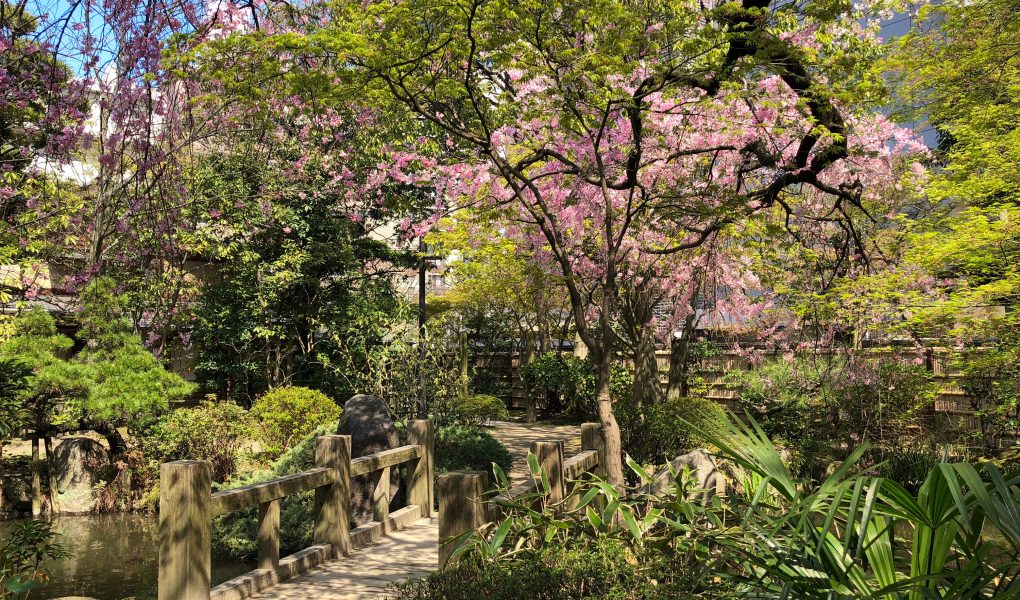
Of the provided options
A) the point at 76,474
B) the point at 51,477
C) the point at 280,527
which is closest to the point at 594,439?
the point at 280,527

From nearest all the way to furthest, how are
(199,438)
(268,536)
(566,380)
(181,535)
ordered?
(181,535) → (268,536) → (199,438) → (566,380)

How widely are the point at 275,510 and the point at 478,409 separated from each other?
8602 millimetres

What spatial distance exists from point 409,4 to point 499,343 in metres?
13.6

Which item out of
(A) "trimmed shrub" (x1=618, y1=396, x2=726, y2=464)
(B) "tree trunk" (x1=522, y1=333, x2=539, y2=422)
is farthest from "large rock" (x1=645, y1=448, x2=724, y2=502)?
(B) "tree trunk" (x1=522, y1=333, x2=539, y2=422)

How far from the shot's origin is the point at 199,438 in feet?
30.6

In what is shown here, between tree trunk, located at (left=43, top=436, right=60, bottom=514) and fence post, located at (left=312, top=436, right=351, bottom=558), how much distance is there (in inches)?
237

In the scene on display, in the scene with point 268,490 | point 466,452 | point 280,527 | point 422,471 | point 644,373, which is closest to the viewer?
point 268,490

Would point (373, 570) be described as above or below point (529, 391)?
below

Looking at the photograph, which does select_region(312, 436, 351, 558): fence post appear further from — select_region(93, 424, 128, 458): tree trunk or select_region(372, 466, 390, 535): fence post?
select_region(93, 424, 128, 458): tree trunk

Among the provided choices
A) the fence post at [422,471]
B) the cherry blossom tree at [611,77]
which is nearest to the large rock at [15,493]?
the fence post at [422,471]

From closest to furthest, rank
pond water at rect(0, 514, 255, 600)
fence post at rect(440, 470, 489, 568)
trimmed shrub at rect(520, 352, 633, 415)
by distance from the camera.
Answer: fence post at rect(440, 470, 489, 568) < pond water at rect(0, 514, 255, 600) < trimmed shrub at rect(520, 352, 633, 415)

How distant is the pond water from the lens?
6.57 m

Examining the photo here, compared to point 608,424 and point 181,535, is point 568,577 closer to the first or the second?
point 181,535

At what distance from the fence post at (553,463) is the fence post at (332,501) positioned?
1.77 meters
